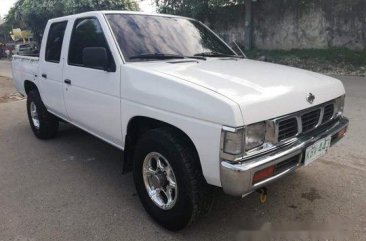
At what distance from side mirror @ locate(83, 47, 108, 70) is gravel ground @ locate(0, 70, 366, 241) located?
1.37 m

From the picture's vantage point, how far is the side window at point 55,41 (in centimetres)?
475

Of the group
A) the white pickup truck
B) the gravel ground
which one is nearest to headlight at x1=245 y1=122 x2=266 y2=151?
the white pickup truck

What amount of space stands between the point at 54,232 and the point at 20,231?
0.31 metres

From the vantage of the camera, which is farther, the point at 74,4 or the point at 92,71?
the point at 74,4

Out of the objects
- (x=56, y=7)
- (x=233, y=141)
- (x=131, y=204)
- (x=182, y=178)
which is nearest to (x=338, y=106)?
(x=233, y=141)

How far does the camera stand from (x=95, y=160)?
4902 mm

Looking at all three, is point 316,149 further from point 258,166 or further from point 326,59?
point 326,59

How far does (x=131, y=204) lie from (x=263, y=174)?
156 centimetres

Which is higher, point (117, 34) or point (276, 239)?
point (117, 34)

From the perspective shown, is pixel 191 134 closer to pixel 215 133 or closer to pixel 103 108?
pixel 215 133

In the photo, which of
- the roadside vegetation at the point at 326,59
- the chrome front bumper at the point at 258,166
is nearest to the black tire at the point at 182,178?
the chrome front bumper at the point at 258,166

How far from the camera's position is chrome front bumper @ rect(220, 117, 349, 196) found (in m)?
2.52

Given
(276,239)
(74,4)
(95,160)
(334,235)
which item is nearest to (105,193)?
(95,160)

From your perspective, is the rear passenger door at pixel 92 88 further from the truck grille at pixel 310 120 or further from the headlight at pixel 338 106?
the headlight at pixel 338 106
